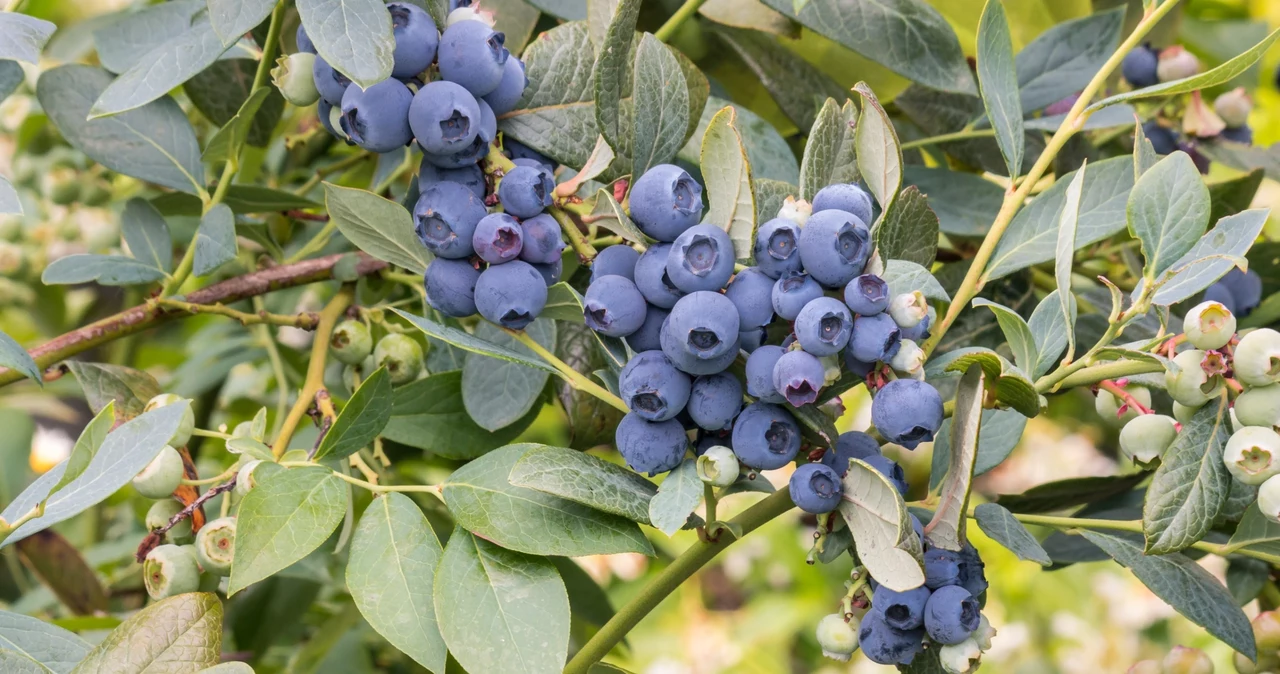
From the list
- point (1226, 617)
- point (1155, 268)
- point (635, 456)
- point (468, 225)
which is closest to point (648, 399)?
point (635, 456)

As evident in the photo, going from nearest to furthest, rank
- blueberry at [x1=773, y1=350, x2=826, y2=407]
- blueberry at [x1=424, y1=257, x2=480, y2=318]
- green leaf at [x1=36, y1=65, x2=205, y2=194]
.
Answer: blueberry at [x1=773, y1=350, x2=826, y2=407] < blueberry at [x1=424, y1=257, x2=480, y2=318] < green leaf at [x1=36, y1=65, x2=205, y2=194]

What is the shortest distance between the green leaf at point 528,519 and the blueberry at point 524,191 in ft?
0.46

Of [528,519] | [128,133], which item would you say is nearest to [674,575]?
[528,519]

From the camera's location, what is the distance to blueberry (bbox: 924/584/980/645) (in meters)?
0.59

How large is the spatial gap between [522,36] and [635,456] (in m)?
0.46

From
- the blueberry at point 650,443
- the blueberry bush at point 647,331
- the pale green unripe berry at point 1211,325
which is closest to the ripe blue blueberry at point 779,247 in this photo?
the blueberry bush at point 647,331

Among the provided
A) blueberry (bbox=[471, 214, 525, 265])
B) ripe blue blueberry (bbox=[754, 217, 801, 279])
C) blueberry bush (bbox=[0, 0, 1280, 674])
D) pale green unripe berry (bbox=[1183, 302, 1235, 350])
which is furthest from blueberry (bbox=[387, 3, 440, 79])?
pale green unripe berry (bbox=[1183, 302, 1235, 350])

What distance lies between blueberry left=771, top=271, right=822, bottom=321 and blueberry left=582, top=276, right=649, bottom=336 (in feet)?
0.25

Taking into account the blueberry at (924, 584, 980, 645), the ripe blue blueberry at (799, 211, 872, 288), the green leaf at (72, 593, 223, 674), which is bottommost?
the green leaf at (72, 593, 223, 674)

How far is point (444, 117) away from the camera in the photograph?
1.99ft

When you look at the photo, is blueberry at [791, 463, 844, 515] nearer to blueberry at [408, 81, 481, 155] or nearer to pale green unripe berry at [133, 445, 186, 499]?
blueberry at [408, 81, 481, 155]

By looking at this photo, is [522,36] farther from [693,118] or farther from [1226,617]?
[1226,617]

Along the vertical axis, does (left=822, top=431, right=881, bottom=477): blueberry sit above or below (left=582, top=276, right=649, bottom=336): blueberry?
below

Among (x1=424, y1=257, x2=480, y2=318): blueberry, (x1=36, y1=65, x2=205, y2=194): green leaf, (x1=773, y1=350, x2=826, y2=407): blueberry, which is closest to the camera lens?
(x1=773, y1=350, x2=826, y2=407): blueberry
